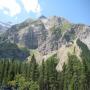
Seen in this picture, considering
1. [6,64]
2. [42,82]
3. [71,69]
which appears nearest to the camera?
[71,69]

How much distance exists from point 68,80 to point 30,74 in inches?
908

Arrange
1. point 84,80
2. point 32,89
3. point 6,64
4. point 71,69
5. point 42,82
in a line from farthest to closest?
1. point 6,64
2. point 42,82
3. point 71,69
4. point 84,80
5. point 32,89

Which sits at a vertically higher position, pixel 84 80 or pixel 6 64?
pixel 6 64

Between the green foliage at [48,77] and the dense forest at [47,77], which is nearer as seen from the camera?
the dense forest at [47,77]

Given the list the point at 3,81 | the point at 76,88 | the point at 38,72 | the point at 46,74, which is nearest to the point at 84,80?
the point at 76,88

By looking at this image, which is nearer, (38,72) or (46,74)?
(46,74)

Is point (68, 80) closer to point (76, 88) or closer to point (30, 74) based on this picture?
point (76, 88)

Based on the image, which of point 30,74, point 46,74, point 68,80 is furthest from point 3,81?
point 68,80

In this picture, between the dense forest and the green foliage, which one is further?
the green foliage

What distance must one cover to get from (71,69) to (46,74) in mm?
15308

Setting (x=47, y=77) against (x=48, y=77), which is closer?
(x=47, y=77)

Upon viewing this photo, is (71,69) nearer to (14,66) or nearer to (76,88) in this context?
(76,88)

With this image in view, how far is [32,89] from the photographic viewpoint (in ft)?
394

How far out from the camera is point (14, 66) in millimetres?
178625
